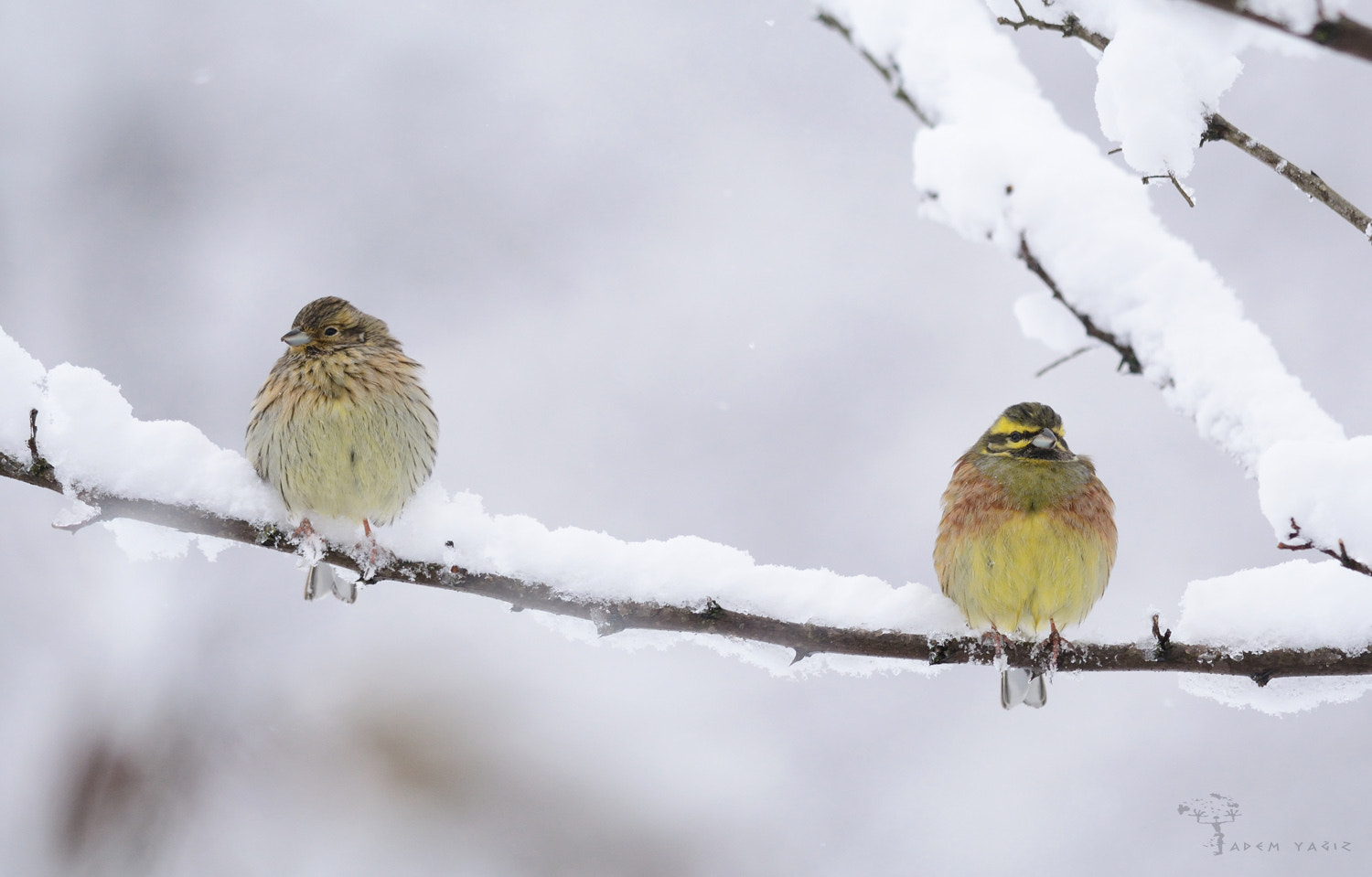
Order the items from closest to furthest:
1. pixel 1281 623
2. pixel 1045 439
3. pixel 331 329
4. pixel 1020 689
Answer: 1. pixel 1281 623
2. pixel 1020 689
3. pixel 1045 439
4. pixel 331 329

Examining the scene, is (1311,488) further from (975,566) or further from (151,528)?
(151,528)

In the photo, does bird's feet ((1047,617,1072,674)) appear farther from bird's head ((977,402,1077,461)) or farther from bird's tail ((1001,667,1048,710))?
bird's head ((977,402,1077,461))

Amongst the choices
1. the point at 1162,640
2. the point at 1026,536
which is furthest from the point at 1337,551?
the point at 1026,536

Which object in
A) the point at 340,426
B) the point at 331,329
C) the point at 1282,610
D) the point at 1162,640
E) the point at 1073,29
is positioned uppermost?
the point at 1073,29

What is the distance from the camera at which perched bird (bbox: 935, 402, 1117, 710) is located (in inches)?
181

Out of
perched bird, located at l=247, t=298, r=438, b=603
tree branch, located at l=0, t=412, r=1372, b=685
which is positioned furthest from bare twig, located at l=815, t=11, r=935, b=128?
perched bird, located at l=247, t=298, r=438, b=603

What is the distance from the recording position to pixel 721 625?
133 inches

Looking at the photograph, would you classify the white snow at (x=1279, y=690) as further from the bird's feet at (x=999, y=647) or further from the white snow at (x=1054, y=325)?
the white snow at (x=1054, y=325)

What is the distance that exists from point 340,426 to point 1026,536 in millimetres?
3282

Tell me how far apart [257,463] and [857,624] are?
2.95 meters

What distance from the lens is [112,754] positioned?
4488 millimetres

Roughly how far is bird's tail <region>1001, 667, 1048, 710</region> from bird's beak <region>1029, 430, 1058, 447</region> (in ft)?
3.63

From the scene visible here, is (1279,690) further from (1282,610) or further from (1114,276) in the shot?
(1114,276)

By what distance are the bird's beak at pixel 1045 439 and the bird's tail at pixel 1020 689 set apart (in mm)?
1106
